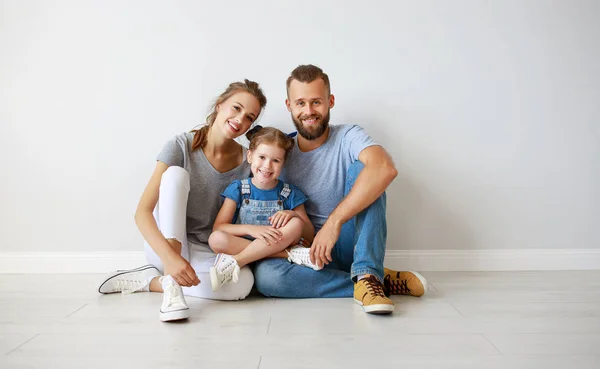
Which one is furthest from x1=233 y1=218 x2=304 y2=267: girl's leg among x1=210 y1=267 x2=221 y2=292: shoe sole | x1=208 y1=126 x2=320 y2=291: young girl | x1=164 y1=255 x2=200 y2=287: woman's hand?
x1=164 y1=255 x2=200 y2=287: woman's hand

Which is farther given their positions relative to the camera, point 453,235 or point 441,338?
point 453,235

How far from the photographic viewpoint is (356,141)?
6.19ft

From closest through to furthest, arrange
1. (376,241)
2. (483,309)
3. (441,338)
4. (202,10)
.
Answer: (441,338) < (483,309) < (376,241) < (202,10)

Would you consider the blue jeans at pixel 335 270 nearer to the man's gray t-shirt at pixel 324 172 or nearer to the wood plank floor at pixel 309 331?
the wood plank floor at pixel 309 331

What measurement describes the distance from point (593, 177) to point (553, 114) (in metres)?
0.35

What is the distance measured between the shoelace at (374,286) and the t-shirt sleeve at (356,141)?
48cm

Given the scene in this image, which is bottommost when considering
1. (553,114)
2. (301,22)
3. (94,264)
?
(94,264)

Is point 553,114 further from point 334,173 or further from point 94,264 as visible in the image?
point 94,264

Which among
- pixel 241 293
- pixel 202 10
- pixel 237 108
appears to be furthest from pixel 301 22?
pixel 241 293

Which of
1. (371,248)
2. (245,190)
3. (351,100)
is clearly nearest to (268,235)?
(245,190)

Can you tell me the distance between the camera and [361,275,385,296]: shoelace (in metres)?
1.55

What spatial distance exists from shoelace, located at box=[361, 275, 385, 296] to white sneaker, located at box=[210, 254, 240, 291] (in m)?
0.44

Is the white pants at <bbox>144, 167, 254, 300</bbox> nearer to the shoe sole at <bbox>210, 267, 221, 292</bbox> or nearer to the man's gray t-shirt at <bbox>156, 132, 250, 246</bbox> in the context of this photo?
the shoe sole at <bbox>210, 267, 221, 292</bbox>

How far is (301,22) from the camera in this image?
7.41 ft
